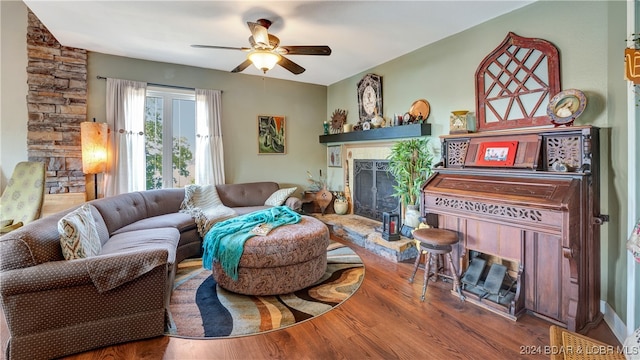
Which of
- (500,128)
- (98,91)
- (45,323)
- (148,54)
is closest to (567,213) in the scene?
(500,128)

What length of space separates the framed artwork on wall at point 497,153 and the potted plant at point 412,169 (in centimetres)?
88

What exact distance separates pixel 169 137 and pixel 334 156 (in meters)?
2.91

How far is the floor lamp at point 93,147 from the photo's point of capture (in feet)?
11.8

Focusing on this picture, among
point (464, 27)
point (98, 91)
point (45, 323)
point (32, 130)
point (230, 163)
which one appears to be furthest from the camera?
point (230, 163)

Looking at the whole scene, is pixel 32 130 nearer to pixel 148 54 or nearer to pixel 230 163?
pixel 148 54

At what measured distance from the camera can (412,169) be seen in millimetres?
3629

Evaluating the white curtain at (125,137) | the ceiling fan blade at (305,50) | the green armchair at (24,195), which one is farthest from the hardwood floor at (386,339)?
the white curtain at (125,137)

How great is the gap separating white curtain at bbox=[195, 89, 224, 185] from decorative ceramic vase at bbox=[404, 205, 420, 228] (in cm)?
303

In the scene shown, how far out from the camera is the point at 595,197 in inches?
84.7

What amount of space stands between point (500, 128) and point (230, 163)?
13.1 feet

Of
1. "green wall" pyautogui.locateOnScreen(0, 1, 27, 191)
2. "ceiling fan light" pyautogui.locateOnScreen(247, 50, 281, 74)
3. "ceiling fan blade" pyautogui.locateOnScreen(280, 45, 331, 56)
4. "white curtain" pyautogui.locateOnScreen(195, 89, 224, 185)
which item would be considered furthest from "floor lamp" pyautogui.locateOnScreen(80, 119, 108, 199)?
"ceiling fan blade" pyautogui.locateOnScreen(280, 45, 331, 56)

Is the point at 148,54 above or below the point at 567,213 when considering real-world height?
above

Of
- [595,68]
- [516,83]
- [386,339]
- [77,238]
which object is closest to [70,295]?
[77,238]

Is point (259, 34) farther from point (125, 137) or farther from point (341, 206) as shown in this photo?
point (341, 206)
